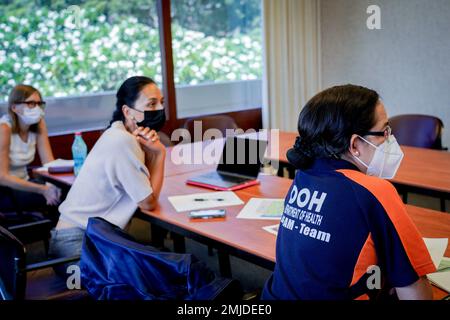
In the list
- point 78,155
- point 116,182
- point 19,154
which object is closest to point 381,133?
point 116,182

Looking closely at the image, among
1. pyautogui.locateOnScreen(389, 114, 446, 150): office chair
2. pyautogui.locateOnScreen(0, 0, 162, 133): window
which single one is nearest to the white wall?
pyautogui.locateOnScreen(389, 114, 446, 150): office chair

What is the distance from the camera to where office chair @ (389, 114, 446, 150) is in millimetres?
3775

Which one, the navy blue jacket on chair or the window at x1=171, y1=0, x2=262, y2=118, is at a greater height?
the window at x1=171, y1=0, x2=262, y2=118

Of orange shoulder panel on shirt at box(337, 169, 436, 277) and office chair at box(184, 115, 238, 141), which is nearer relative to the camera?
orange shoulder panel on shirt at box(337, 169, 436, 277)

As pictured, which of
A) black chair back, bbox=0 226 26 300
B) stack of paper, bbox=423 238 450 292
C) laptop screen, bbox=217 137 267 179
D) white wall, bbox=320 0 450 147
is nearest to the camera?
stack of paper, bbox=423 238 450 292

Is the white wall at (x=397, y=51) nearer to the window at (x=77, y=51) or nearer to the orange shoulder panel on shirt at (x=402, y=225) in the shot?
the window at (x=77, y=51)

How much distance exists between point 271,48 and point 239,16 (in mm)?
504

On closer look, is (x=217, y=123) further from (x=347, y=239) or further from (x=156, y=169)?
(x=347, y=239)

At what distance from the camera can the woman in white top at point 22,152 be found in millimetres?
3238

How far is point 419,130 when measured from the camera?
12.7 feet

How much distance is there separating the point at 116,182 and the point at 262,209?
2.29 feet

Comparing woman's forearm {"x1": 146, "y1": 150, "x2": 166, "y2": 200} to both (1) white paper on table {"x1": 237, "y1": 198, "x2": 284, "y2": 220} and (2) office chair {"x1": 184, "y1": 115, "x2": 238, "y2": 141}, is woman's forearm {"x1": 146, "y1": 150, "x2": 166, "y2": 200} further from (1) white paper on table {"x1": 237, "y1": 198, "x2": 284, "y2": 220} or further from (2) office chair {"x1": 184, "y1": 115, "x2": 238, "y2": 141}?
(2) office chair {"x1": 184, "y1": 115, "x2": 238, "y2": 141}

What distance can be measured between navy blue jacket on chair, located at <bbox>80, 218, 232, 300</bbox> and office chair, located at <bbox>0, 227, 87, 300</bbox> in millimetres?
437

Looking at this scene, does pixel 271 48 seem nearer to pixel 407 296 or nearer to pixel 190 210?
pixel 190 210
